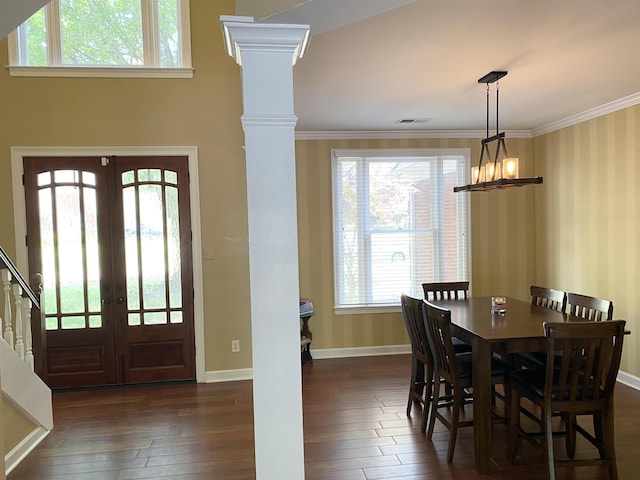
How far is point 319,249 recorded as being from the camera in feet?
16.6

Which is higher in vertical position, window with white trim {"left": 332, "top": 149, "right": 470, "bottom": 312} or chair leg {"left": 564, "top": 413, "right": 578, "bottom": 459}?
window with white trim {"left": 332, "top": 149, "right": 470, "bottom": 312}

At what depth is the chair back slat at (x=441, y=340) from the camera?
2.75 m

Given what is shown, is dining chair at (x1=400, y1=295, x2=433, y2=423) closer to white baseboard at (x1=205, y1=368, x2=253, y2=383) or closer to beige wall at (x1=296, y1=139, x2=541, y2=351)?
beige wall at (x1=296, y1=139, x2=541, y2=351)

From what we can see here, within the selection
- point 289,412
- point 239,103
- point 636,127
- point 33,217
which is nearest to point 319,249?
point 239,103

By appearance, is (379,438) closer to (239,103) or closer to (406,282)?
Answer: (406,282)

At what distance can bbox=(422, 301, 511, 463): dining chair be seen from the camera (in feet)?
9.11

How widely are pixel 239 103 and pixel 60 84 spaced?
5.57 feet

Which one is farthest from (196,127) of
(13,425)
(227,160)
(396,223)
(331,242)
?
(13,425)

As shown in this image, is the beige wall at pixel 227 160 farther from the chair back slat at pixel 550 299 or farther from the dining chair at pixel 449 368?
the dining chair at pixel 449 368

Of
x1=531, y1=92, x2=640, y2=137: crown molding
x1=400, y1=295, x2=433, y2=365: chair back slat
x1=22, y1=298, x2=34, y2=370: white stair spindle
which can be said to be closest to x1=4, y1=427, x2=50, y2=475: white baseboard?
x1=22, y1=298, x2=34, y2=370: white stair spindle

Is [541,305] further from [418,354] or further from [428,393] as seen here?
[428,393]

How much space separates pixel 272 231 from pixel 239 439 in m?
2.28

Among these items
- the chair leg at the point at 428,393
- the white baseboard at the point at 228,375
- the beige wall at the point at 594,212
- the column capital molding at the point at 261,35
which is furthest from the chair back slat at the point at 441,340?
the beige wall at the point at 594,212

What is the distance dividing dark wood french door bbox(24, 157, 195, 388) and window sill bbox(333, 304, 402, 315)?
1.74 meters
